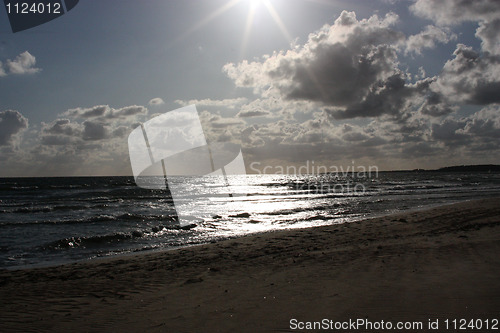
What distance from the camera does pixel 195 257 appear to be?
29.4 ft

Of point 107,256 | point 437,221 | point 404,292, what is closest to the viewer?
point 404,292

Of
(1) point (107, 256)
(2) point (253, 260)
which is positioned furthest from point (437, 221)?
(1) point (107, 256)

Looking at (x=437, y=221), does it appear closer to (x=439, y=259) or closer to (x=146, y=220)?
(x=439, y=259)

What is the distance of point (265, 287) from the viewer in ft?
19.3

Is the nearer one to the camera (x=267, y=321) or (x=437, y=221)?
(x=267, y=321)

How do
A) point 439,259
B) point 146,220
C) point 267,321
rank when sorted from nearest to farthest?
point 267,321, point 439,259, point 146,220

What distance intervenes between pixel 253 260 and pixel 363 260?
2716 mm

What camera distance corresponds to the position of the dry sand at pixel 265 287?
4543 millimetres

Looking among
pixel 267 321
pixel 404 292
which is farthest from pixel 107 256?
pixel 404 292

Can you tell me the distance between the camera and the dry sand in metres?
4.54

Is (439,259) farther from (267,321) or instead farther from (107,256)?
(107,256)

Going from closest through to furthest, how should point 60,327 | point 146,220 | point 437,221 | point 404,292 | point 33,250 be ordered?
1. point 60,327
2. point 404,292
3. point 33,250
4. point 437,221
5. point 146,220

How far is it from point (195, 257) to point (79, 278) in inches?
115

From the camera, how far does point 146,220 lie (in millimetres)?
18719
